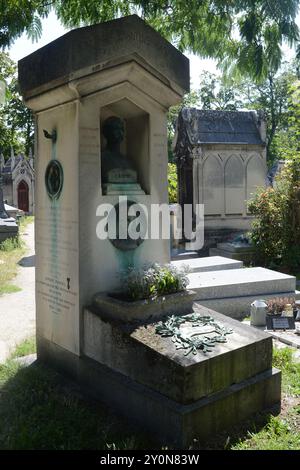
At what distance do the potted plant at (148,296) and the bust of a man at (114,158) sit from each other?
0.94m

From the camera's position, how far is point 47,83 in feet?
13.9

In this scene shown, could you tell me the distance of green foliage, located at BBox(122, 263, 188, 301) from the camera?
410 cm

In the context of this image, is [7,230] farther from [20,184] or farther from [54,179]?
[20,184]

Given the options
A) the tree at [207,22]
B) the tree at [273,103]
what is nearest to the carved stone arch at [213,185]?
the tree at [207,22]

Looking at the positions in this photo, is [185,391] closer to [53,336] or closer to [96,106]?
[53,336]

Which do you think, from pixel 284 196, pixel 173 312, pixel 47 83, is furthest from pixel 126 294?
pixel 284 196

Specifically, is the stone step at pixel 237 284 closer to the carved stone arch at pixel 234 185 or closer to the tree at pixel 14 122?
the carved stone arch at pixel 234 185

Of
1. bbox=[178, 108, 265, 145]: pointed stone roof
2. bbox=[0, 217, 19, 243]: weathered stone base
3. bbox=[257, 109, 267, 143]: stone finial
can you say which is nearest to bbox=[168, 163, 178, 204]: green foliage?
bbox=[178, 108, 265, 145]: pointed stone roof

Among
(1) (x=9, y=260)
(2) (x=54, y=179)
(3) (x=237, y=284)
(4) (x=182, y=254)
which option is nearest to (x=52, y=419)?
(2) (x=54, y=179)

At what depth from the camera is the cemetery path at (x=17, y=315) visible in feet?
19.4

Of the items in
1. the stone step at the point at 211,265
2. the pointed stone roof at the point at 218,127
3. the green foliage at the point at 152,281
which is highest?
the pointed stone roof at the point at 218,127

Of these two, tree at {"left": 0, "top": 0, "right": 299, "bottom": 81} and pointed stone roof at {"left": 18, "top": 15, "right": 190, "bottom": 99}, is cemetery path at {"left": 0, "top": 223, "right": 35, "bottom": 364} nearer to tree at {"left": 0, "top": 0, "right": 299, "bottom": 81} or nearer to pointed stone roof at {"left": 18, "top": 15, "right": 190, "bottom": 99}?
pointed stone roof at {"left": 18, "top": 15, "right": 190, "bottom": 99}

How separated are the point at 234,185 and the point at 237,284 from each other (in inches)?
287
